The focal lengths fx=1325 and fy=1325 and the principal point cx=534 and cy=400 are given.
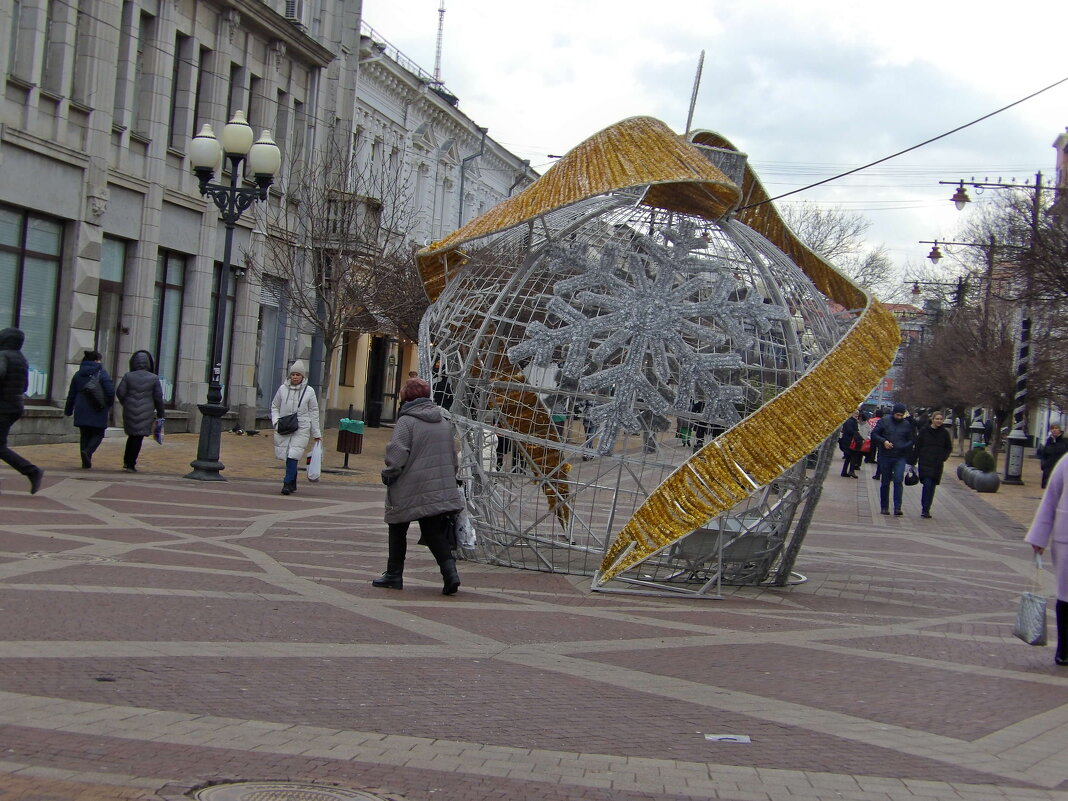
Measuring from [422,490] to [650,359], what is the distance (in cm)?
214

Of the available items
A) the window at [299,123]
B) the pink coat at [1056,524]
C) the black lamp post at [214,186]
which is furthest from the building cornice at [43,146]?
the pink coat at [1056,524]

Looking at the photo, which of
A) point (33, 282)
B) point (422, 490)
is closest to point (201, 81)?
point (33, 282)

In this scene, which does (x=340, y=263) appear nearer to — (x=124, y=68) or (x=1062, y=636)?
(x=124, y=68)

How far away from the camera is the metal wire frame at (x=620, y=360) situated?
10312 millimetres

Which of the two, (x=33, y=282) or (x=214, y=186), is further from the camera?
(x=33, y=282)

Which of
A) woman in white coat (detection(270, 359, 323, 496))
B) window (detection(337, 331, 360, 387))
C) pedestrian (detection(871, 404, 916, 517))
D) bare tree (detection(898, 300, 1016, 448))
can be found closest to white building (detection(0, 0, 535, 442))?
window (detection(337, 331, 360, 387))

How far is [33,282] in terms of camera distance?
2156 cm

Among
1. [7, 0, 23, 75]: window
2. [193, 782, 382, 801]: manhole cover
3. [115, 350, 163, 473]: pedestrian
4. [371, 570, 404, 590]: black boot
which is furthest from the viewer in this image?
[7, 0, 23, 75]: window

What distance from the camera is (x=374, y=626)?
8078 mm

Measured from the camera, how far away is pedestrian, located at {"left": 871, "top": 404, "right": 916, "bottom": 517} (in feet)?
67.4

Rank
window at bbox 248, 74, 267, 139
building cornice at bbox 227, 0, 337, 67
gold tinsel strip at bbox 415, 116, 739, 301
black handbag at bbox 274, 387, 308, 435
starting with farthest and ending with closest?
window at bbox 248, 74, 267, 139 → building cornice at bbox 227, 0, 337, 67 → black handbag at bbox 274, 387, 308, 435 → gold tinsel strip at bbox 415, 116, 739, 301

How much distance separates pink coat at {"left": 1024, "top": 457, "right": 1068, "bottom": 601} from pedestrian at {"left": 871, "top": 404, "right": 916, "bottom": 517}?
1184 centimetres

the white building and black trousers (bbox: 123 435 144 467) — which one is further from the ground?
the white building

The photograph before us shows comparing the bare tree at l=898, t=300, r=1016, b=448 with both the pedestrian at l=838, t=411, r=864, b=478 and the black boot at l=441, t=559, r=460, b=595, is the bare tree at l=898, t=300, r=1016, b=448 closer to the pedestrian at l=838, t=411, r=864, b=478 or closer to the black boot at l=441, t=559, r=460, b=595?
the pedestrian at l=838, t=411, r=864, b=478
